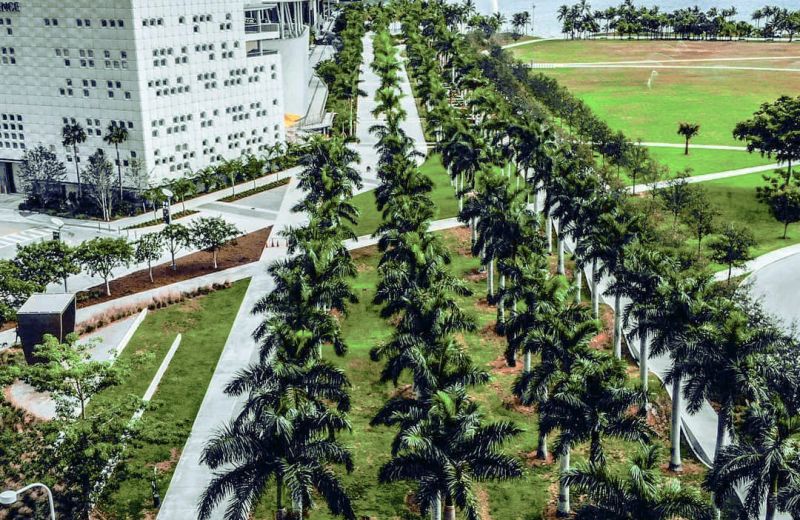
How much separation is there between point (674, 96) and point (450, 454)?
14057 centimetres

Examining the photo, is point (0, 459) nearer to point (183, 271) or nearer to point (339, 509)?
point (339, 509)

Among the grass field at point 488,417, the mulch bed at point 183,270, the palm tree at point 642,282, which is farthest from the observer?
the mulch bed at point 183,270

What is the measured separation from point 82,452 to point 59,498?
527 cm

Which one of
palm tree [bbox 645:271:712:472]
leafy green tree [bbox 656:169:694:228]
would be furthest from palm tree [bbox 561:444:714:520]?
leafy green tree [bbox 656:169:694:228]

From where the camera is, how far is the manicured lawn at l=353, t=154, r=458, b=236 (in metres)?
96.1

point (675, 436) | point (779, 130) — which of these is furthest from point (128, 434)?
point (779, 130)

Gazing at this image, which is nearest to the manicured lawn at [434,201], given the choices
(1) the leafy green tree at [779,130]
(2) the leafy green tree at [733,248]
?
(2) the leafy green tree at [733,248]

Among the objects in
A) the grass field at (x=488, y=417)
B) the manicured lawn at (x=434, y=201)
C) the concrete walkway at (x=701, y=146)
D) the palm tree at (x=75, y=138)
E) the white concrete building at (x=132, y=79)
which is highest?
the white concrete building at (x=132, y=79)

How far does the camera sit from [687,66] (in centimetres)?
19888

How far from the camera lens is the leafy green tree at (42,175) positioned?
106 meters

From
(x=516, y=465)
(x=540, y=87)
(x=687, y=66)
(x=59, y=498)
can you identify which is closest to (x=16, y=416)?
(x=59, y=498)

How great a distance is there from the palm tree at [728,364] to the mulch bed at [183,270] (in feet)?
159

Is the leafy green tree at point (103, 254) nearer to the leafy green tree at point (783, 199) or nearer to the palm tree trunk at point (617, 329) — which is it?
the palm tree trunk at point (617, 329)

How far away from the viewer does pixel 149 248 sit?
261 feet
